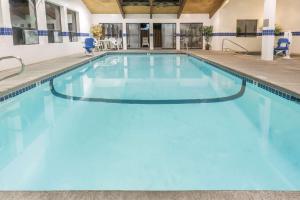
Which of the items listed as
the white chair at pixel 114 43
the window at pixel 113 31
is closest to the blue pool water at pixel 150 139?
the white chair at pixel 114 43

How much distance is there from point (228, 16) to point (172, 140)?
47.6ft

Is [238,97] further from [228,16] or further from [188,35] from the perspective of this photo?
[188,35]

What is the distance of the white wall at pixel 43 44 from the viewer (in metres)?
7.98

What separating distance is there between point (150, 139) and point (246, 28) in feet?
48.9

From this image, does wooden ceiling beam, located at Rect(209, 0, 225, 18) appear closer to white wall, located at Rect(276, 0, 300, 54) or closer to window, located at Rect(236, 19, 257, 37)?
window, located at Rect(236, 19, 257, 37)

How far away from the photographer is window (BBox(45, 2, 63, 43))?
12.2 metres

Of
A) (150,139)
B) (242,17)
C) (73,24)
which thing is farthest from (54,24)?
(150,139)

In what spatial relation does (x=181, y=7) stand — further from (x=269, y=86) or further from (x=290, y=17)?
(x=269, y=86)

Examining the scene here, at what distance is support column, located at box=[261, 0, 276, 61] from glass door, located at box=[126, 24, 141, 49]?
37.7ft

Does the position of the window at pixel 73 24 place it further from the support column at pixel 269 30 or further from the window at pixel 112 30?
the support column at pixel 269 30

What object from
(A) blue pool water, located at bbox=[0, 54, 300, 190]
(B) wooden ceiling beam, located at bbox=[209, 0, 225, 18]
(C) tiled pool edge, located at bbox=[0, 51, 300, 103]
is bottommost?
(A) blue pool water, located at bbox=[0, 54, 300, 190]

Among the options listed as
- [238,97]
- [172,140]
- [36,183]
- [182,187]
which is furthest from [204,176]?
[238,97]

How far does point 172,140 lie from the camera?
3281mm

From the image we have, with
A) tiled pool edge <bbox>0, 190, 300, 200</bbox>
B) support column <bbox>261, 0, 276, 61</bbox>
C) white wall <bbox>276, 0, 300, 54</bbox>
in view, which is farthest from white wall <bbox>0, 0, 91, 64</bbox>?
white wall <bbox>276, 0, 300, 54</bbox>
